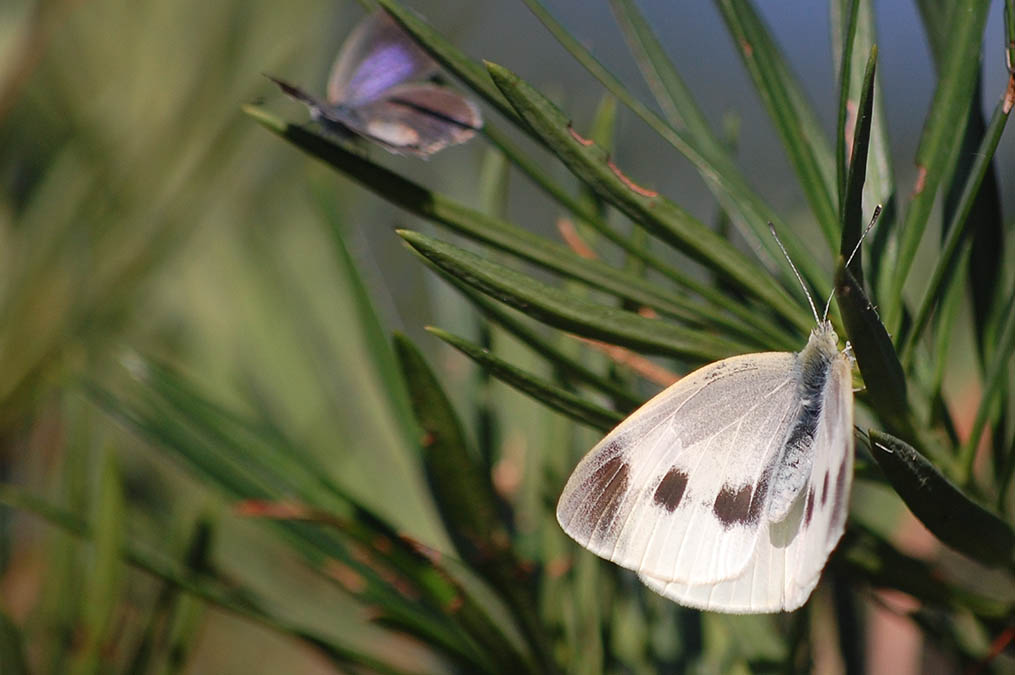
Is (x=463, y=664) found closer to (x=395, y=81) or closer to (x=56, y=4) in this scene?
(x=395, y=81)

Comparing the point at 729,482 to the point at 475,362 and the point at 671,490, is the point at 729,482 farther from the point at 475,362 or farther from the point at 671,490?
the point at 475,362

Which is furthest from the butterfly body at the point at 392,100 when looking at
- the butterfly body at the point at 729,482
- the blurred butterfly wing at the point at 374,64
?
the butterfly body at the point at 729,482

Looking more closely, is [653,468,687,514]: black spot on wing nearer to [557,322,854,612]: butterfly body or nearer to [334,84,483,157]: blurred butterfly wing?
[557,322,854,612]: butterfly body

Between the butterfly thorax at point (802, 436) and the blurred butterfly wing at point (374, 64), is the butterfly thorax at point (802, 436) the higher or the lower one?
the lower one

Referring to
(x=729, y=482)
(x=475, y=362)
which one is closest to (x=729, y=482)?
(x=729, y=482)

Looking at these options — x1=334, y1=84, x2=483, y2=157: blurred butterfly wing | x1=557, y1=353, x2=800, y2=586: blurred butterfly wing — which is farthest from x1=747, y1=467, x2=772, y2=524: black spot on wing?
x1=334, y1=84, x2=483, y2=157: blurred butterfly wing

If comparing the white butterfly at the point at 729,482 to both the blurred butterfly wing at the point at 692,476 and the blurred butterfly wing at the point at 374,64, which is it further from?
the blurred butterfly wing at the point at 374,64
